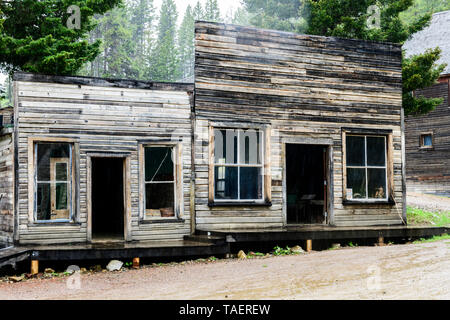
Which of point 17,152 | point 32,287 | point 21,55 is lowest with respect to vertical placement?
point 32,287

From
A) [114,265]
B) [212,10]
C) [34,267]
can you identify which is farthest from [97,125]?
[212,10]

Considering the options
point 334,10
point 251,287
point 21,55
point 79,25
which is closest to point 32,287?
point 251,287

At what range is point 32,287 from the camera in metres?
10.8

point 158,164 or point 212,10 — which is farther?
point 212,10

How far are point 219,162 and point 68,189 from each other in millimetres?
3730

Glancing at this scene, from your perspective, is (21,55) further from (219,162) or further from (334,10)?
(334,10)

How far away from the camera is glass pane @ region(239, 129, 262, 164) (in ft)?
49.0

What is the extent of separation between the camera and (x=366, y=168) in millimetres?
16078

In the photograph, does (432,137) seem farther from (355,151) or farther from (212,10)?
(212,10)

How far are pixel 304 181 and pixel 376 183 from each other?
2.96m

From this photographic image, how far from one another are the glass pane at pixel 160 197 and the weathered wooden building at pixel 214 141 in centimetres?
2

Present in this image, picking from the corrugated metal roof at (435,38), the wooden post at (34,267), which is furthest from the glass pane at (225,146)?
the corrugated metal roof at (435,38)

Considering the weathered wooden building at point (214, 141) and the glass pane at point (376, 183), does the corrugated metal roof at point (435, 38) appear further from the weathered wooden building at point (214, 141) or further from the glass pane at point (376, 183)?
the glass pane at point (376, 183)
